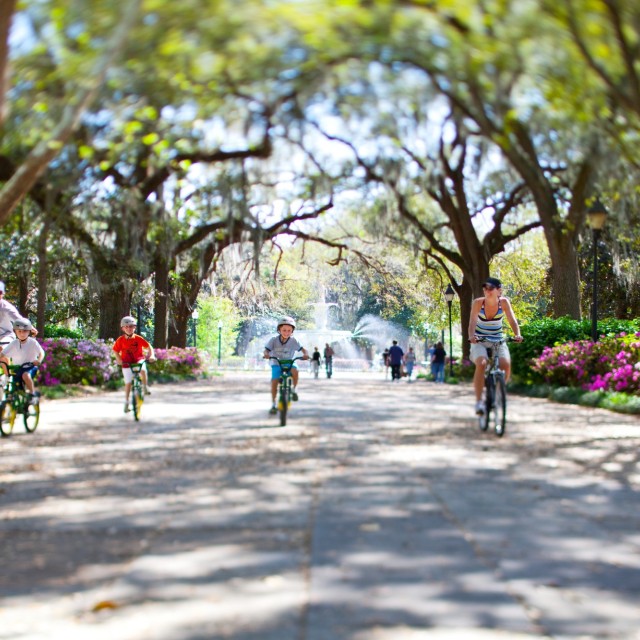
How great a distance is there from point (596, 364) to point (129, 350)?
930 centimetres

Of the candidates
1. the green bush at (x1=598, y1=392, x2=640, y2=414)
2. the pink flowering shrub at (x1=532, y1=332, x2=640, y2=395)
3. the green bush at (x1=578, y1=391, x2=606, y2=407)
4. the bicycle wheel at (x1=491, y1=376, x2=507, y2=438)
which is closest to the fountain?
the pink flowering shrub at (x1=532, y1=332, x2=640, y2=395)

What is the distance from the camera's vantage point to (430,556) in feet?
15.9

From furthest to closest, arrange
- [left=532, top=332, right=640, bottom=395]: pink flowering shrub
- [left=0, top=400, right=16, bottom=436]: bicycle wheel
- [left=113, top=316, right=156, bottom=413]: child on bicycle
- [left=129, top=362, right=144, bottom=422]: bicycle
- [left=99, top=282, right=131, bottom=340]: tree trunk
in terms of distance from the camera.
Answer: [left=99, top=282, right=131, bottom=340]: tree trunk < [left=532, top=332, right=640, bottom=395]: pink flowering shrub < [left=113, top=316, right=156, bottom=413]: child on bicycle < [left=129, top=362, right=144, bottom=422]: bicycle < [left=0, top=400, right=16, bottom=436]: bicycle wheel

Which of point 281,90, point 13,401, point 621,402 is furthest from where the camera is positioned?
point 621,402

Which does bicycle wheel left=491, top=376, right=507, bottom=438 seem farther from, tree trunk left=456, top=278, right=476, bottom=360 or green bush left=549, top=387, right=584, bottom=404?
tree trunk left=456, top=278, right=476, bottom=360

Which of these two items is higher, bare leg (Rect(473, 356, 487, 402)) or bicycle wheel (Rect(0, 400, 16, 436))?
bare leg (Rect(473, 356, 487, 402))

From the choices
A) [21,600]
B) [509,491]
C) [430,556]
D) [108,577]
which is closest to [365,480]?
[509,491]

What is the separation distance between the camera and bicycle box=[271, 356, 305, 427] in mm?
12273

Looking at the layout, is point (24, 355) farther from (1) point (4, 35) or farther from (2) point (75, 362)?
(2) point (75, 362)

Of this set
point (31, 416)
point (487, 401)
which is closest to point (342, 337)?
point (31, 416)

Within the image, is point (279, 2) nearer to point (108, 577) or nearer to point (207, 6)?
point (207, 6)

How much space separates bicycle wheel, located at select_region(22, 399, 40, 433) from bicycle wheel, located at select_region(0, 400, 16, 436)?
17cm

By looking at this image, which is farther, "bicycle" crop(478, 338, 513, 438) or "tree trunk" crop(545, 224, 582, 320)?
"tree trunk" crop(545, 224, 582, 320)

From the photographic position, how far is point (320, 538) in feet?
17.3
